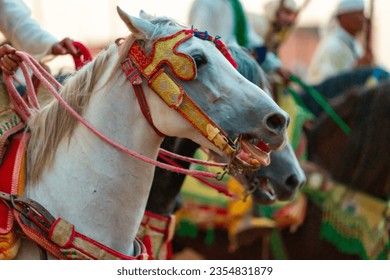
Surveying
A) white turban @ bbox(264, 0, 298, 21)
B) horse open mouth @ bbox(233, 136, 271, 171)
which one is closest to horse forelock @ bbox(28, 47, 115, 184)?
horse open mouth @ bbox(233, 136, 271, 171)

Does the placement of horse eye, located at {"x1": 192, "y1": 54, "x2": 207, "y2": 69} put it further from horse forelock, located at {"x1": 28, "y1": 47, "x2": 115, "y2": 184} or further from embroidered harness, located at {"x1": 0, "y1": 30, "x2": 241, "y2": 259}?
horse forelock, located at {"x1": 28, "y1": 47, "x2": 115, "y2": 184}

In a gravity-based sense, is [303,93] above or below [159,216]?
below

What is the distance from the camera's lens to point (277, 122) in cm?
301

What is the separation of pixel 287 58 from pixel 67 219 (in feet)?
70.9

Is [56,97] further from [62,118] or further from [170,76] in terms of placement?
[170,76]

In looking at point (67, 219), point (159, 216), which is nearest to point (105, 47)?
point (67, 219)

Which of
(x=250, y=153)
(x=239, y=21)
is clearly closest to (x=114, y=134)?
(x=250, y=153)

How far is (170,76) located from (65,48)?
2.53ft

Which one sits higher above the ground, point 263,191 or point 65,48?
point 65,48

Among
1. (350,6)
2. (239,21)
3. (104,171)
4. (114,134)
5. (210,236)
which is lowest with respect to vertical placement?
(210,236)

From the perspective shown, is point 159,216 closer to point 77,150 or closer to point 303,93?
point 77,150

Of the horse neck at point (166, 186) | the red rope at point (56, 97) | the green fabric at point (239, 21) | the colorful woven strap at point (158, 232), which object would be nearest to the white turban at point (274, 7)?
the green fabric at point (239, 21)

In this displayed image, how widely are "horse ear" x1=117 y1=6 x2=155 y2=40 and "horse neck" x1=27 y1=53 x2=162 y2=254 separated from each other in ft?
0.54

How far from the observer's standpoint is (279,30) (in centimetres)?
734
